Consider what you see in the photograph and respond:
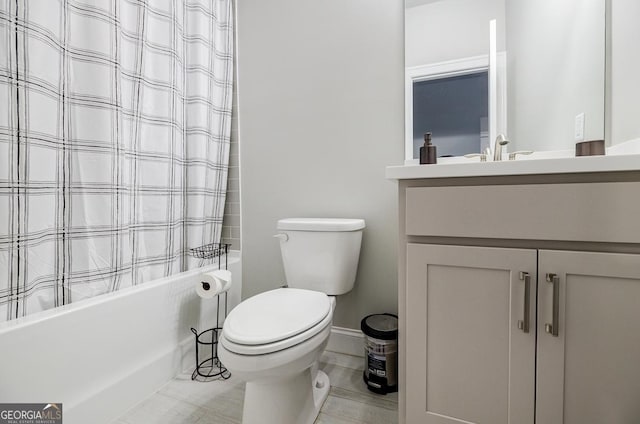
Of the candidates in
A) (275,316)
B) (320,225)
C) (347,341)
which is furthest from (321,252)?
(347,341)

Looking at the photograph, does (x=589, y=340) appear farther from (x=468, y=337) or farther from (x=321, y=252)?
(x=321, y=252)

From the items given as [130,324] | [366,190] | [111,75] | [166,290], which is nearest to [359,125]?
[366,190]

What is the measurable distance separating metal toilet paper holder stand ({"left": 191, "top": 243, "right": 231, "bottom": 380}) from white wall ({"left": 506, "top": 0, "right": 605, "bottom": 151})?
1590 mm

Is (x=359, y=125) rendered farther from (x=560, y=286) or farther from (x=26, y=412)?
(x=26, y=412)

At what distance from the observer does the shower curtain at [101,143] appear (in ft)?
3.24

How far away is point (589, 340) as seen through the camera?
2.52 ft

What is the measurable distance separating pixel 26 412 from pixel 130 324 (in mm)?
367

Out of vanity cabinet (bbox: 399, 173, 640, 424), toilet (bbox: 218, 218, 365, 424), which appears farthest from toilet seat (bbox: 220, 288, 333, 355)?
vanity cabinet (bbox: 399, 173, 640, 424)

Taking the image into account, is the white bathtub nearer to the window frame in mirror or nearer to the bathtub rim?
the bathtub rim

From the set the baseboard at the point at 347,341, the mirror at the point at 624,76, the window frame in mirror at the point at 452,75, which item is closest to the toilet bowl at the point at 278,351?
the baseboard at the point at 347,341

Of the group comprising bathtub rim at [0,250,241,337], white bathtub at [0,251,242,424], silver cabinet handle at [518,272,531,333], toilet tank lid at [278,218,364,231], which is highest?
toilet tank lid at [278,218,364,231]

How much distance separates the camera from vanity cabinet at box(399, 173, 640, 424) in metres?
0.75

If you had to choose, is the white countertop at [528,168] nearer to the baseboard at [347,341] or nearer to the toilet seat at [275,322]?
the toilet seat at [275,322]

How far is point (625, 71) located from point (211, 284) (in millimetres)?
1763
